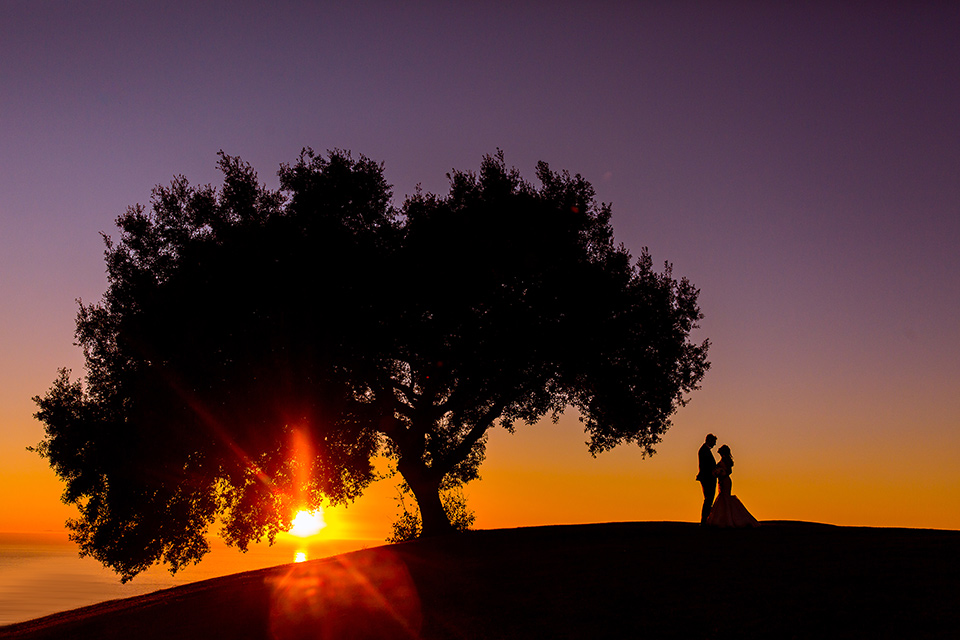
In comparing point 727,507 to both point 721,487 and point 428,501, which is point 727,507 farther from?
point 428,501

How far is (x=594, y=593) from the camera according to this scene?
58.6ft

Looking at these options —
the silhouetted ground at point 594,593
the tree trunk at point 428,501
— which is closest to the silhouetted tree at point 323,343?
the tree trunk at point 428,501

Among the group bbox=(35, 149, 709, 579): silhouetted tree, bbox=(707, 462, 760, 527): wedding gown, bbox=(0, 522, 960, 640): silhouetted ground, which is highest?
bbox=(35, 149, 709, 579): silhouetted tree

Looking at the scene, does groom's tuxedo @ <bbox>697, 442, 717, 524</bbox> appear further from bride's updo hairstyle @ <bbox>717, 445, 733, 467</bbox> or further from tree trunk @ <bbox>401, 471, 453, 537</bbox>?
tree trunk @ <bbox>401, 471, 453, 537</bbox>

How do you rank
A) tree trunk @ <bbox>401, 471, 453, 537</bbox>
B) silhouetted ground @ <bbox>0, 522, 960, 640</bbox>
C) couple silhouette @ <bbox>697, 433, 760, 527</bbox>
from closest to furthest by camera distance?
silhouetted ground @ <bbox>0, 522, 960, 640</bbox> < couple silhouette @ <bbox>697, 433, 760, 527</bbox> < tree trunk @ <bbox>401, 471, 453, 537</bbox>

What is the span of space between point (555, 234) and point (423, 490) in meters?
13.0

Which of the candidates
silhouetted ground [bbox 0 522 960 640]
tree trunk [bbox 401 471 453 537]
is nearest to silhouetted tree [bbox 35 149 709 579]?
tree trunk [bbox 401 471 453 537]

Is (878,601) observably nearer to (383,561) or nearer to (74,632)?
(383,561)

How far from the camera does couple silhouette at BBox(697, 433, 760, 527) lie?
2653 cm

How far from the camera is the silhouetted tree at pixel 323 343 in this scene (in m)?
27.8

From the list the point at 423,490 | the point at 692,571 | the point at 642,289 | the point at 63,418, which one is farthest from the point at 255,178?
the point at 692,571

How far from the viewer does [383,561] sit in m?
26.0

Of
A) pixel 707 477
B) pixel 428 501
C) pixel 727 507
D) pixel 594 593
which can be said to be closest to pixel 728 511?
pixel 727 507

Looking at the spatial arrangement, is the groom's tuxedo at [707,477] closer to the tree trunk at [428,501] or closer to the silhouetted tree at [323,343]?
the silhouetted tree at [323,343]
